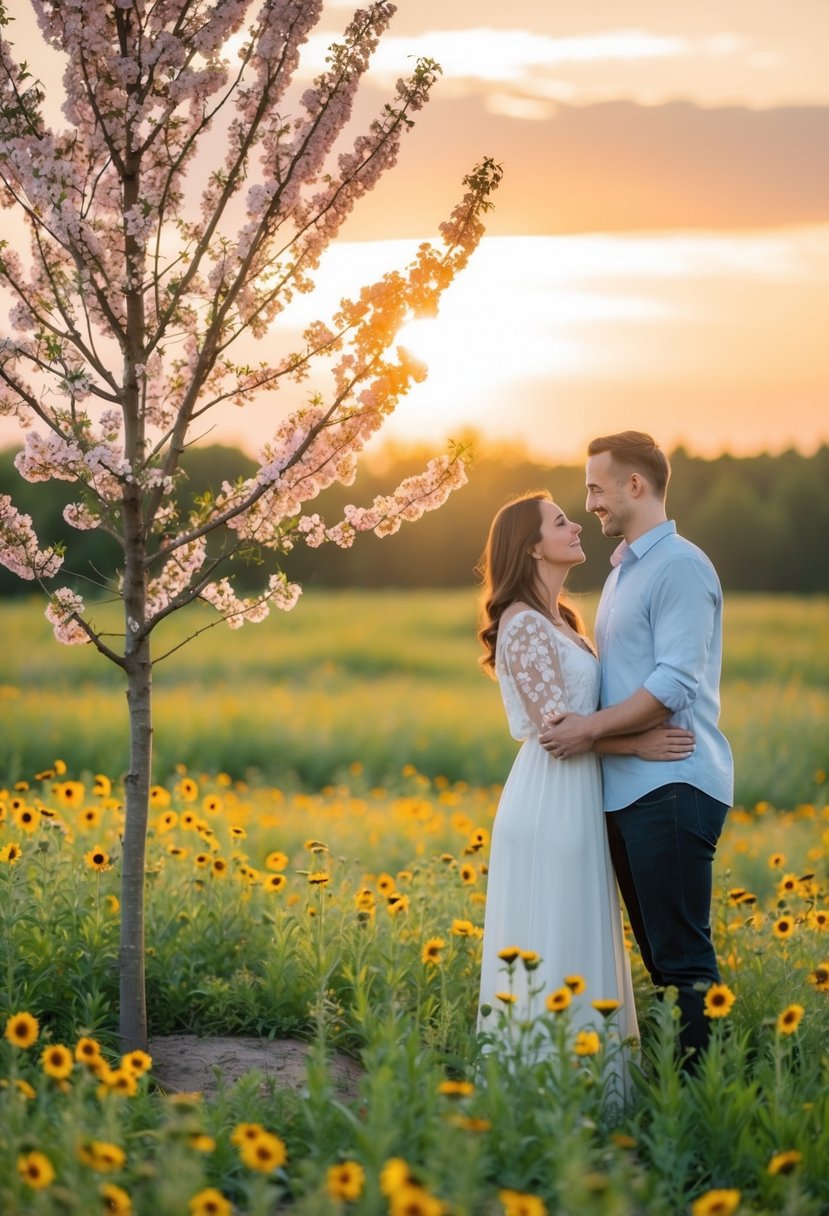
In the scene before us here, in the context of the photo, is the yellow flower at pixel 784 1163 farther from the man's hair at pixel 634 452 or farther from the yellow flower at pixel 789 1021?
the man's hair at pixel 634 452

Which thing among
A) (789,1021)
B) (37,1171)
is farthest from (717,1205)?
(37,1171)

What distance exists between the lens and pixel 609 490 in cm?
439

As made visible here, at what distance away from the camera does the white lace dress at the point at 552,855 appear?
13.9 ft

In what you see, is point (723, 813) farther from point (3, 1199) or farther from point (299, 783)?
point (299, 783)

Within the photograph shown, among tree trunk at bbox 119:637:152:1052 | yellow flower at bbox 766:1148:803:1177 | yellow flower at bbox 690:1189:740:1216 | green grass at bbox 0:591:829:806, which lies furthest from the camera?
green grass at bbox 0:591:829:806

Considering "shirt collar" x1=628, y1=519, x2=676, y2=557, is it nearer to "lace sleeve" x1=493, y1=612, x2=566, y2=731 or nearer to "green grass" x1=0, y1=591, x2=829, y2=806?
"lace sleeve" x1=493, y1=612, x2=566, y2=731

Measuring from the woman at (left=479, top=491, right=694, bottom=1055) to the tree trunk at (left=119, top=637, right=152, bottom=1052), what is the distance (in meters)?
1.24

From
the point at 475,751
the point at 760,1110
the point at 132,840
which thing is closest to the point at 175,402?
the point at 132,840

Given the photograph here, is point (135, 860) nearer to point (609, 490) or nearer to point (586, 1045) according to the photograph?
point (586, 1045)

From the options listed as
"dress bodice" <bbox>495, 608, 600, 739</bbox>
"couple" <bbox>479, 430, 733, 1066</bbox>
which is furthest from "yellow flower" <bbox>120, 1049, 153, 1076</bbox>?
"dress bodice" <bbox>495, 608, 600, 739</bbox>

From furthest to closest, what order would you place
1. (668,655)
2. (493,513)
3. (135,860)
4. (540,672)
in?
1. (493,513)
2. (135,860)
3. (540,672)
4. (668,655)

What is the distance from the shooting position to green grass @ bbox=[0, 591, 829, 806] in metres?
12.6

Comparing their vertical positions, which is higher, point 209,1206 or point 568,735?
point 568,735

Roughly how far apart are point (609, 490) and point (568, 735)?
0.91 m
